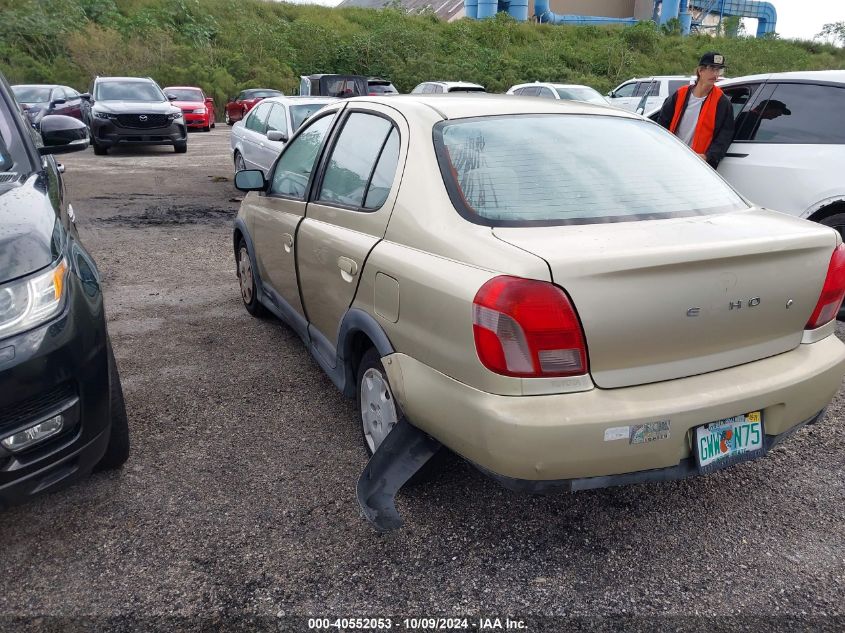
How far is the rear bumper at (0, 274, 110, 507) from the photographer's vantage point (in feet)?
7.17

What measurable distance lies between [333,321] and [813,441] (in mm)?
2410

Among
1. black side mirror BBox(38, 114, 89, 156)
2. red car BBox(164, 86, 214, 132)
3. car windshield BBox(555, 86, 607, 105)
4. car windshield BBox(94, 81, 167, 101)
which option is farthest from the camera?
red car BBox(164, 86, 214, 132)

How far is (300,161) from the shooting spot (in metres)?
3.97

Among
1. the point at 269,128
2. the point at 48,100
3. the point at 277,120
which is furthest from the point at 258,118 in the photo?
the point at 48,100

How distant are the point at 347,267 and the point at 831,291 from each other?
1.89m

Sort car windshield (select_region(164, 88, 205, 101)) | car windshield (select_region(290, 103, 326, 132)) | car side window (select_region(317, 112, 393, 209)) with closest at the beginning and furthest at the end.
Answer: car side window (select_region(317, 112, 393, 209)) → car windshield (select_region(290, 103, 326, 132)) → car windshield (select_region(164, 88, 205, 101))

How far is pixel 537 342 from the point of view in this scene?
6.91ft

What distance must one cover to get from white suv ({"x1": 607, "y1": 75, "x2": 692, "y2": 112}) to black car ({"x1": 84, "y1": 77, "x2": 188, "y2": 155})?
33.3 ft

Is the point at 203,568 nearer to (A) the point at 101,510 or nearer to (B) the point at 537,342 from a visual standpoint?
(A) the point at 101,510

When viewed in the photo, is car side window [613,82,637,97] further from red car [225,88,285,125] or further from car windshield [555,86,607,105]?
red car [225,88,285,125]

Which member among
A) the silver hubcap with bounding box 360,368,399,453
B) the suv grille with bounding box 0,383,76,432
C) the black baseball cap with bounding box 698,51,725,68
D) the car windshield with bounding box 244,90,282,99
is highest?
the black baseball cap with bounding box 698,51,725,68

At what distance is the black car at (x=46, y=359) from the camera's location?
2.20m

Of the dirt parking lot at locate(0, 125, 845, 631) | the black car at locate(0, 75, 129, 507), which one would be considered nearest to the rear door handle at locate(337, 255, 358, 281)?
the dirt parking lot at locate(0, 125, 845, 631)

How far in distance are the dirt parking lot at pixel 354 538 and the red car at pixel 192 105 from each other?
20.5 metres
